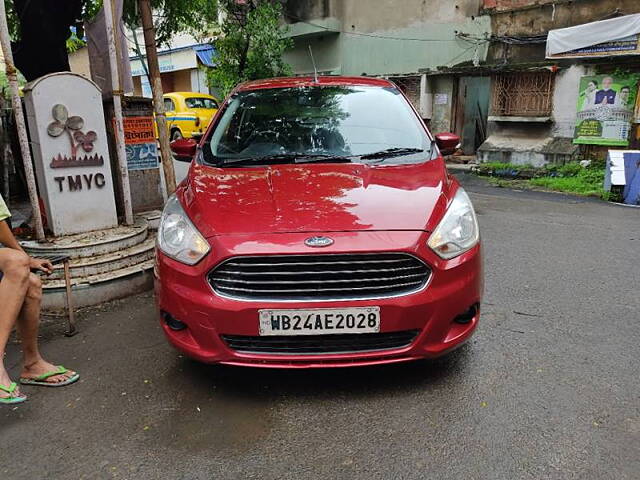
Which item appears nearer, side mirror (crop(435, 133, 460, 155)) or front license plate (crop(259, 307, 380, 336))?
front license plate (crop(259, 307, 380, 336))

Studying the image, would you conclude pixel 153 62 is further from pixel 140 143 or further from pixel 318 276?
pixel 318 276

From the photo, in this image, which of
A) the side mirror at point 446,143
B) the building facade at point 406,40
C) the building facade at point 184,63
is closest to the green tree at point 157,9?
the building facade at point 406,40

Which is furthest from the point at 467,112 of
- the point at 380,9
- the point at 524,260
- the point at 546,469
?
the point at 546,469

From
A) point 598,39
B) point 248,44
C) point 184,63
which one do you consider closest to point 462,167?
point 598,39

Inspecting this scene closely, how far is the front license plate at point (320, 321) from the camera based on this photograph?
8.18ft

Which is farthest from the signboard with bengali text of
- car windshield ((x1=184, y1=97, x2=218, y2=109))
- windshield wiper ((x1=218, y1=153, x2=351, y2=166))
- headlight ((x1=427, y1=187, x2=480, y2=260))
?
car windshield ((x1=184, y1=97, x2=218, y2=109))

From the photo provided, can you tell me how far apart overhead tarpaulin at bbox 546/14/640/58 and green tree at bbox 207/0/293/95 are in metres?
7.88

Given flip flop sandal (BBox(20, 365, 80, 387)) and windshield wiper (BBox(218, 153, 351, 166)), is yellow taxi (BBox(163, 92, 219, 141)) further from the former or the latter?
flip flop sandal (BBox(20, 365, 80, 387))

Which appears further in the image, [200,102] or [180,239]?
[200,102]

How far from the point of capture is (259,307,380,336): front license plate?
2492 mm

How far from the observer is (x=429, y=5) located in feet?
46.6

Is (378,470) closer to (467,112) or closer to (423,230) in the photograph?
(423,230)

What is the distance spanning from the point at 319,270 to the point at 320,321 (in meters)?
0.24

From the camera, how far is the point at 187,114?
16.6 metres
